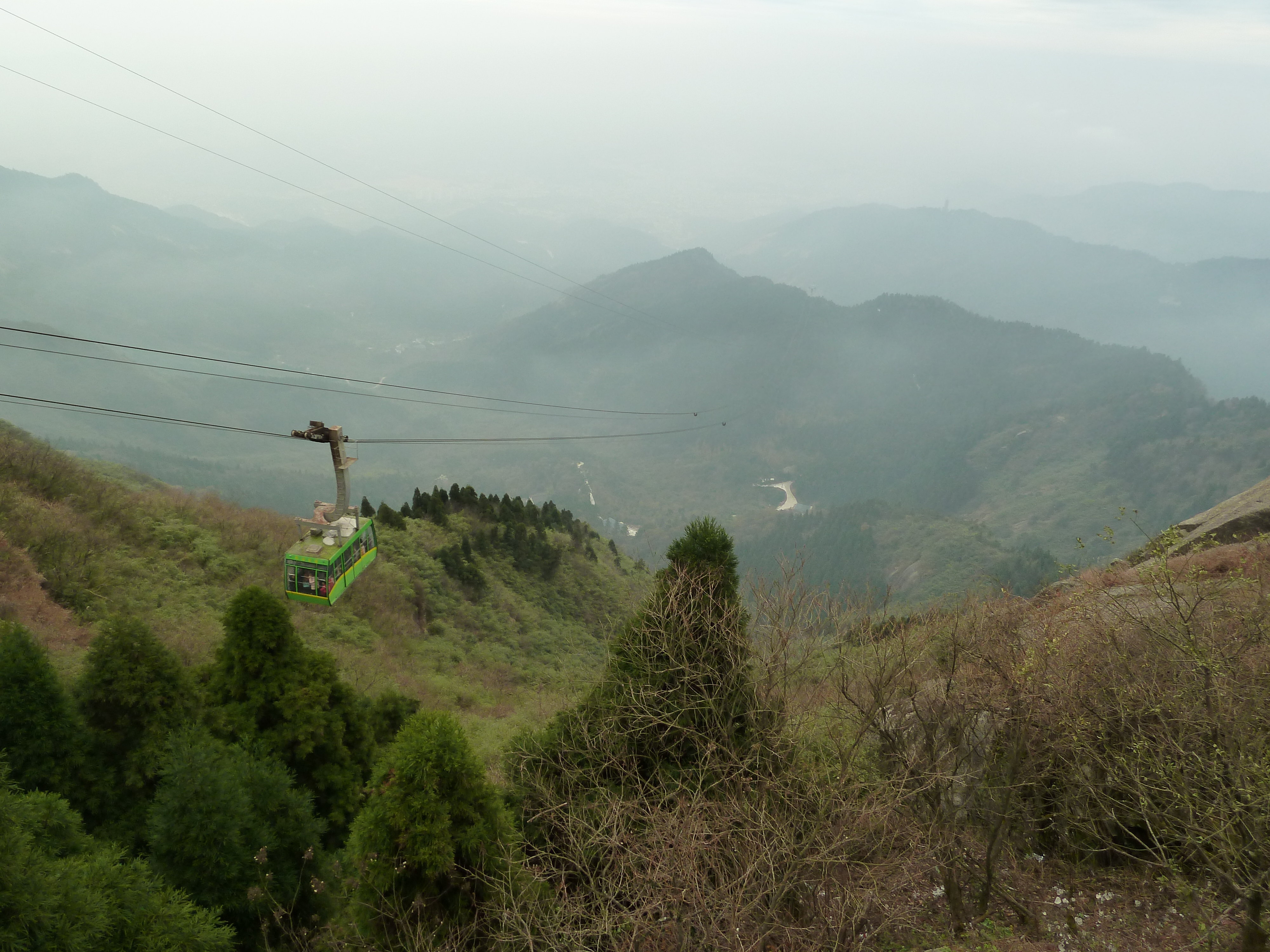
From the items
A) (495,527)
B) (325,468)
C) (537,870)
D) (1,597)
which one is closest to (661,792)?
(537,870)

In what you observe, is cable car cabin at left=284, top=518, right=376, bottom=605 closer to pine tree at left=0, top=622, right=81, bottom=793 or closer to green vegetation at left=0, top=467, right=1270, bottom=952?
green vegetation at left=0, top=467, right=1270, bottom=952

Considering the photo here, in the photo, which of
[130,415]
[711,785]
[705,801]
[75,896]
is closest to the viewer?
[75,896]

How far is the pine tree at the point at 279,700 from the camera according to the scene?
14.5 meters

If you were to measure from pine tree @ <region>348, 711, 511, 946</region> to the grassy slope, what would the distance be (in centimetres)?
491

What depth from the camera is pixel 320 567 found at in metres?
15.2

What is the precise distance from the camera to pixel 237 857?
36.6 ft

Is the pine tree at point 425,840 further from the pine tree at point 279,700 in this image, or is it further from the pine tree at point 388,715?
the pine tree at point 388,715

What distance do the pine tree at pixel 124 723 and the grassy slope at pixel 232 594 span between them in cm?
430

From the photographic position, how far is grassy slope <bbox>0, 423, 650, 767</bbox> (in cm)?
2066

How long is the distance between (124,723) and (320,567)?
4402 millimetres

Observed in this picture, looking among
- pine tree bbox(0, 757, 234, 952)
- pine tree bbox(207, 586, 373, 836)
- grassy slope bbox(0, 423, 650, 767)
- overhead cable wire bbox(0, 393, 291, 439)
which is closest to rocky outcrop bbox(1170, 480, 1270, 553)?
grassy slope bbox(0, 423, 650, 767)

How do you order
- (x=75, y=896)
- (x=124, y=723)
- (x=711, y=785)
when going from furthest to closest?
1. (x=124, y=723)
2. (x=711, y=785)
3. (x=75, y=896)

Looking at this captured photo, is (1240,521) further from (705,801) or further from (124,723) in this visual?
(124,723)

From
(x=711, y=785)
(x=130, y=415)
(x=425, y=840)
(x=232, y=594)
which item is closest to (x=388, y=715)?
(x=425, y=840)
